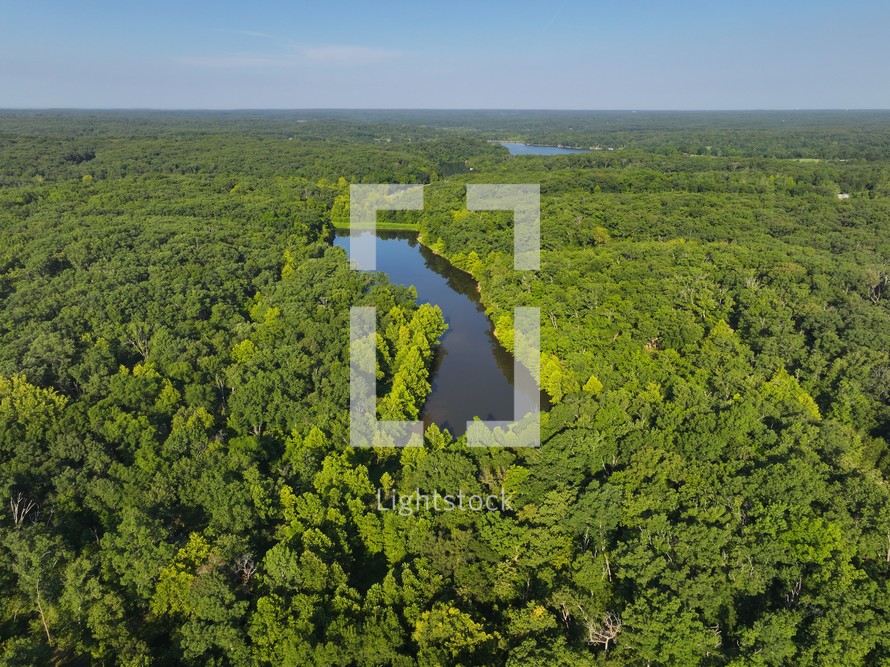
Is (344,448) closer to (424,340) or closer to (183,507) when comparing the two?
(183,507)

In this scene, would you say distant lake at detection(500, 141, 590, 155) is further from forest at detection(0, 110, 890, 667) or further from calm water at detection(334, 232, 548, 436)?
forest at detection(0, 110, 890, 667)

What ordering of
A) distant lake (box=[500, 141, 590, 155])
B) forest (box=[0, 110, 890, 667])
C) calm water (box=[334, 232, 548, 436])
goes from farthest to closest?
distant lake (box=[500, 141, 590, 155]) < calm water (box=[334, 232, 548, 436]) < forest (box=[0, 110, 890, 667])

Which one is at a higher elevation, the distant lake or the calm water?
the distant lake

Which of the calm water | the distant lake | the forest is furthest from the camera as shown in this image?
the distant lake

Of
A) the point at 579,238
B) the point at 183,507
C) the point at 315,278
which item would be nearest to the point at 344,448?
the point at 183,507

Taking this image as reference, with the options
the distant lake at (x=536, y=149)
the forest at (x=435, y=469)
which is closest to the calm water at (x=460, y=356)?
the forest at (x=435, y=469)

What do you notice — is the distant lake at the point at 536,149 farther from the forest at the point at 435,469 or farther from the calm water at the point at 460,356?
the forest at the point at 435,469

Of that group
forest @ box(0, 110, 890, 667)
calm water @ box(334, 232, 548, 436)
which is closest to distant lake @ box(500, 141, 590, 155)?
calm water @ box(334, 232, 548, 436)
